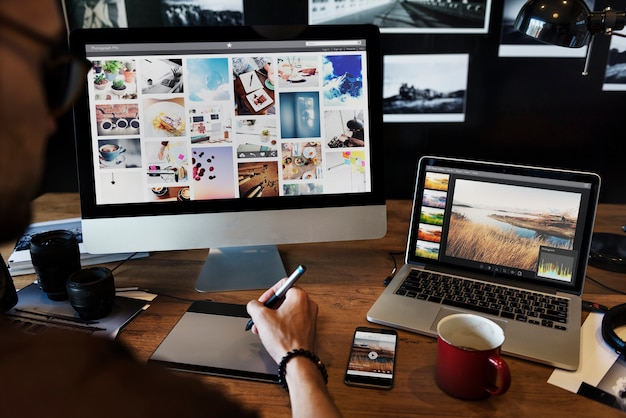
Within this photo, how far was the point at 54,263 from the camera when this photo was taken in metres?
1.07

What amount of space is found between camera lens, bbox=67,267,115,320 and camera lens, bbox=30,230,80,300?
59 millimetres

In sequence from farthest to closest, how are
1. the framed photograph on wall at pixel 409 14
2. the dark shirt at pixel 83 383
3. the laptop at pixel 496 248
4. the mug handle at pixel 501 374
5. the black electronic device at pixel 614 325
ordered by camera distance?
the framed photograph on wall at pixel 409 14, the laptop at pixel 496 248, the black electronic device at pixel 614 325, the mug handle at pixel 501 374, the dark shirt at pixel 83 383

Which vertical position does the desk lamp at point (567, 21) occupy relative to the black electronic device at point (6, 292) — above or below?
above

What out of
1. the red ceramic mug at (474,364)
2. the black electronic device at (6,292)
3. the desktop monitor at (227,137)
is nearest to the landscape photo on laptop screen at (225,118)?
the desktop monitor at (227,137)

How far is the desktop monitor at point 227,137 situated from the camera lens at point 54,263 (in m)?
0.04

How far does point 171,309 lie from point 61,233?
290 millimetres

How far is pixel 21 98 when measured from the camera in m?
0.43

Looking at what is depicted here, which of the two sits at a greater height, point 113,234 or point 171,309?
point 113,234

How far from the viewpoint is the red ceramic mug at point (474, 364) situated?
0.80 metres

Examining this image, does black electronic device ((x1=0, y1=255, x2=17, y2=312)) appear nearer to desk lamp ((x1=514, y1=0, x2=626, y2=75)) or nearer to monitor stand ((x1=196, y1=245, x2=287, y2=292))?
monitor stand ((x1=196, y1=245, x2=287, y2=292))

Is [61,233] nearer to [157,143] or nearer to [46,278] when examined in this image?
[46,278]

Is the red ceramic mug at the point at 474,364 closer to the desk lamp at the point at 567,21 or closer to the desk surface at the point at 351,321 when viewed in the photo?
the desk surface at the point at 351,321

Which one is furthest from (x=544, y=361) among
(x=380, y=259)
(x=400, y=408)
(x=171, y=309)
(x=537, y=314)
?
(x=171, y=309)

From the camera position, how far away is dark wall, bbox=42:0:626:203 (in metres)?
1.52
